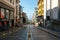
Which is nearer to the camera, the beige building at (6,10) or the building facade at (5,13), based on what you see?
the building facade at (5,13)

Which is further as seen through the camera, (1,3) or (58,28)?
(1,3)

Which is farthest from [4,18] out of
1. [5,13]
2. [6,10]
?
[6,10]

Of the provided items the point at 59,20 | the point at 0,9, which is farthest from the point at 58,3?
the point at 0,9

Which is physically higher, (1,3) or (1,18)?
(1,3)

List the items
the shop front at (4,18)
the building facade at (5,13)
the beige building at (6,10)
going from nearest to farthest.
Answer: the shop front at (4,18), the building facade at (5,13), the beige building at (6,10)

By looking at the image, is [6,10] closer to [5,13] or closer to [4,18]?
[5,13]

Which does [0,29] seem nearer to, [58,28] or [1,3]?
[1,3]

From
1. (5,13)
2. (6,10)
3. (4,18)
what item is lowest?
(4,18)

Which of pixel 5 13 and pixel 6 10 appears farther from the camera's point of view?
pixel 6 10

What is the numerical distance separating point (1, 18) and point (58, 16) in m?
13.5

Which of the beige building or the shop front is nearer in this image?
the shop front

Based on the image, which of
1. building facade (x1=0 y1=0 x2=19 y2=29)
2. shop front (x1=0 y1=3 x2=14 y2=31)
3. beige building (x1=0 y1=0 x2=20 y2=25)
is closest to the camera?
shop front (x1=0 y1=3 x2=14 y2=31)

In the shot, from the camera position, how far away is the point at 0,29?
160 feet

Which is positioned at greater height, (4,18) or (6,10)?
(6,10)
